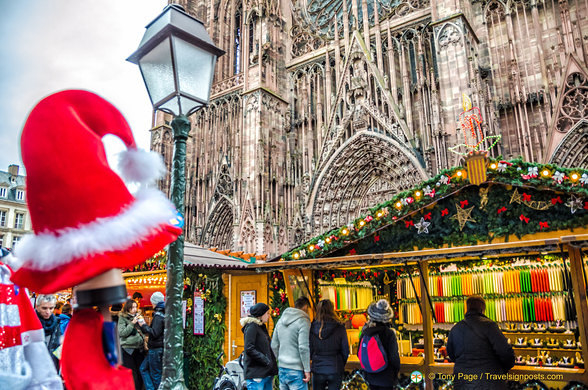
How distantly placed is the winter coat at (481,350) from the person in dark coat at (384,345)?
0.59 m

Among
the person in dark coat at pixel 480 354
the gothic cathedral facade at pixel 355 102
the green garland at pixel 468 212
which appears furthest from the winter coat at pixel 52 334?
the gothic cathedral facade at pixel 355 102

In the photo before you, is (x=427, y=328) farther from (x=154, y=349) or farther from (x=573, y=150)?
(x=573, y=150)

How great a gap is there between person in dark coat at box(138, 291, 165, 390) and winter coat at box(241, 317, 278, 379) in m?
1.59

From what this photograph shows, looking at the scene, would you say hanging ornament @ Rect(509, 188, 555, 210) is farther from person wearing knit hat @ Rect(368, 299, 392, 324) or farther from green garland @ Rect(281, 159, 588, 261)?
person wearing knit hat @ Rect(368, 299, 392, 324)

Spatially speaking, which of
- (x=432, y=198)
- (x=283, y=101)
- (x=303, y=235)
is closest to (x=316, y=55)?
(x=283, y=101)

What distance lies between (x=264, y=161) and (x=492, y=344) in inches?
484

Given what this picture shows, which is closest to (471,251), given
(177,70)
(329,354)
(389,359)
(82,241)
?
(389,359)

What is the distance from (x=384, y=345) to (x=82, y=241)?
3485mm

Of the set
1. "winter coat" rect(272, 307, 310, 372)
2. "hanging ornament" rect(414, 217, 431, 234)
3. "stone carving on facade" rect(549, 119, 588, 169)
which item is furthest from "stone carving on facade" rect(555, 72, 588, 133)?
"winter coat" rect(272, 307, 310, 372)

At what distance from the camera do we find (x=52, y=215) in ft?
4.92

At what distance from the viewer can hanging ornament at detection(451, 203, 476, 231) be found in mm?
5551

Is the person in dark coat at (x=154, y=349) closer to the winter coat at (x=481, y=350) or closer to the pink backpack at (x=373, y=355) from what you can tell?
the pink backpack at (x=373, y=355)

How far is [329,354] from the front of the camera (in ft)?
14.7

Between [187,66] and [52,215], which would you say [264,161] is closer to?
[187,66]
